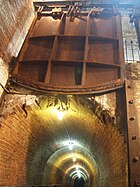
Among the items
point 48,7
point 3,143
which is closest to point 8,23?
point 48,7

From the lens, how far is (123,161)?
123 inches

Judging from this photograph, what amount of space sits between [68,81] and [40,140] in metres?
2.65

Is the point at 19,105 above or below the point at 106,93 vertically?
below

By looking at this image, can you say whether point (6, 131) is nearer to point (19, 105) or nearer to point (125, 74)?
point (19, 105)

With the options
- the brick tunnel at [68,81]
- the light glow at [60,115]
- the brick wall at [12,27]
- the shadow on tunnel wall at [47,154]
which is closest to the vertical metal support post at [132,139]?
the brick tunnel at [68,81]

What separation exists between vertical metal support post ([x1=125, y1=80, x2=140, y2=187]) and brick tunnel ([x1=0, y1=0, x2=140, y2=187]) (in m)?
0.01

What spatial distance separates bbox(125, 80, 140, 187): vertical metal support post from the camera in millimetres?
2621

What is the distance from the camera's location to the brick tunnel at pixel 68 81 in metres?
3.36

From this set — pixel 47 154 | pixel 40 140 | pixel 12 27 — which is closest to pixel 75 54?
pixel 12 27

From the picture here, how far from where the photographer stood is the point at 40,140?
18.5ft

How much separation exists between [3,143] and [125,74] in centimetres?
282

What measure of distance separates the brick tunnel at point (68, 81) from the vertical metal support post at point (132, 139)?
1cm

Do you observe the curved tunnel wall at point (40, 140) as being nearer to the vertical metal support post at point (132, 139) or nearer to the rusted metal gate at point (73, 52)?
the vertical metal support post at point (132, 139)

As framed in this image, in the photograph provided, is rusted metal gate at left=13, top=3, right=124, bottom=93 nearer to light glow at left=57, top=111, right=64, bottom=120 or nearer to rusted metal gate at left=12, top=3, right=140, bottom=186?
rusted metal gate at left=12, top=3, right=140, bottom=186
